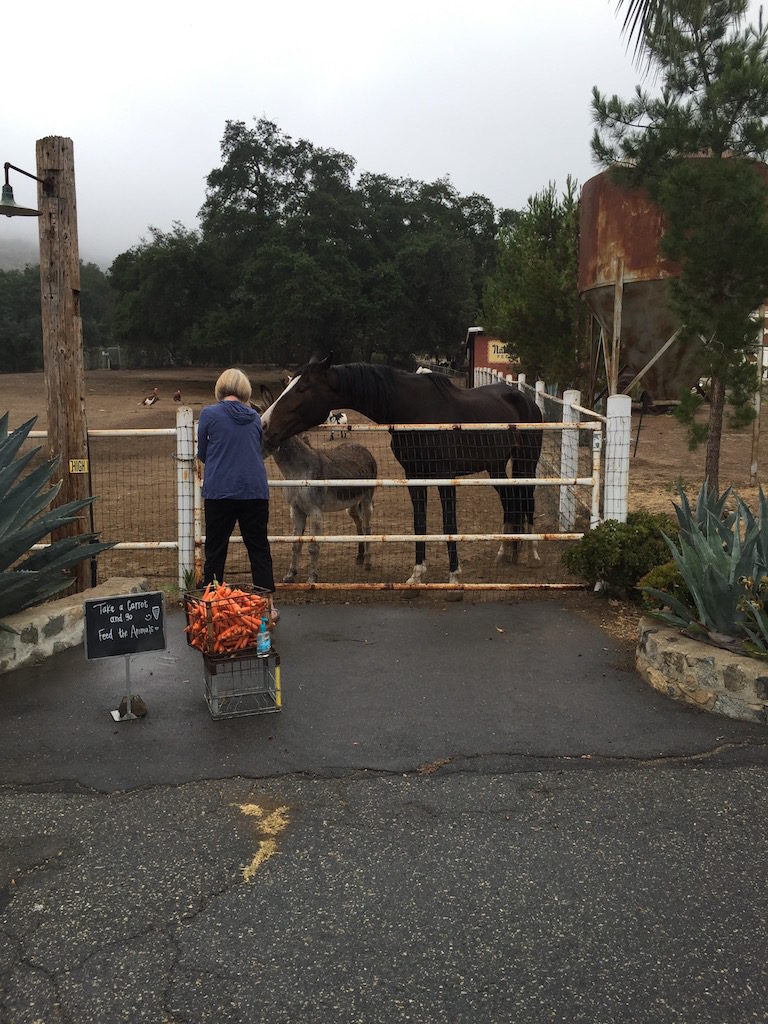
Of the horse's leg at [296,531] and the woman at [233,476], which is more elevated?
the woman at [233,476]

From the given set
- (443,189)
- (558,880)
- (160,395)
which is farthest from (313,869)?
(443,189)

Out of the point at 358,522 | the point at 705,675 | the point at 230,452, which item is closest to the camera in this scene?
the point at 705,675

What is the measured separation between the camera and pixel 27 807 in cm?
365

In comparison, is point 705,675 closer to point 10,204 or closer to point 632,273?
point 10,204

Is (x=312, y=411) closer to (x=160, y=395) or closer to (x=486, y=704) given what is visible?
(x=486, y=704)

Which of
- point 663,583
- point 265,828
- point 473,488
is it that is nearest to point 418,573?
point 663,583

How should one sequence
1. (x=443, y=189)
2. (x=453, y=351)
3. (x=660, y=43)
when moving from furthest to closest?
(x=443, y=189) → (x=453, y=351) → (x=660, y=43)

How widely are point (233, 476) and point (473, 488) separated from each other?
8224mm

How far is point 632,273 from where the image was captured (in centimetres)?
1258

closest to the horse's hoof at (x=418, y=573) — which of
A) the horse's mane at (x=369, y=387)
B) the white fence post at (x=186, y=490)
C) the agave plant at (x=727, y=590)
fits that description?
the horse's mane at (x=369, y=387)

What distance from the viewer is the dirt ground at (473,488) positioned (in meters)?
8.38

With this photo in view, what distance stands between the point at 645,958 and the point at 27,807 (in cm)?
254

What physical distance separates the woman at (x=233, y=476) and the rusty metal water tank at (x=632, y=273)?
797 cm

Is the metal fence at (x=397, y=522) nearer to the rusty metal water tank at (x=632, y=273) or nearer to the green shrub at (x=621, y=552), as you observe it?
the green shrub at (x=621, y=552)
